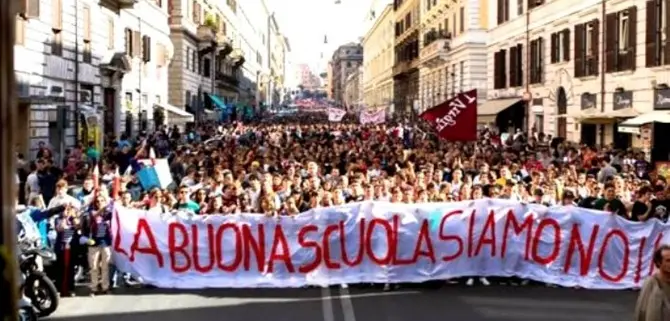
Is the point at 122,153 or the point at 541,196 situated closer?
the point at 541,196

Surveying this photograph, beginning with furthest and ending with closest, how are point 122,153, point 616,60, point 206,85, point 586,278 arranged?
point 206,85 < point 616,60 < point 122,153 < point 586,278

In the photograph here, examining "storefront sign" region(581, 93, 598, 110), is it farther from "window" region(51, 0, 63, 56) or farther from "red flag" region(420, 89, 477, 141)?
"window" region(51, 0, 63, 56)

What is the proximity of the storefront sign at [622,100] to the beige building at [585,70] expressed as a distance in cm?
3

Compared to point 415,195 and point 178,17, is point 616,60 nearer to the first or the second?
point 415,195

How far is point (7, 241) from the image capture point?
5.52 feet

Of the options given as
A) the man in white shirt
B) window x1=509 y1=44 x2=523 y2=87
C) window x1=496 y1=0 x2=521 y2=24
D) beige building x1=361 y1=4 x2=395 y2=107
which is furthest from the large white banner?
beige building x1=361 y1=4 x2=395 y2=107

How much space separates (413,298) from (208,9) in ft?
189

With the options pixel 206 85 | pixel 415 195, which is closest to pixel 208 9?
pixel 206 85

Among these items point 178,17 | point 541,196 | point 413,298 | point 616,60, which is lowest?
point 413,298

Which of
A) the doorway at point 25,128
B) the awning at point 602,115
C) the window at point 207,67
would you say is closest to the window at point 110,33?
the doorway at point 25,128

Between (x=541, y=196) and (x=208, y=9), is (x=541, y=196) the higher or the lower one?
the lower one

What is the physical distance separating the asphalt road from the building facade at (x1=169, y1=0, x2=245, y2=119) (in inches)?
1554

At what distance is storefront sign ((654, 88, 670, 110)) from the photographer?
26438 mm

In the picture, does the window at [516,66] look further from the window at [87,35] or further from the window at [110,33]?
the window at [87,35]
